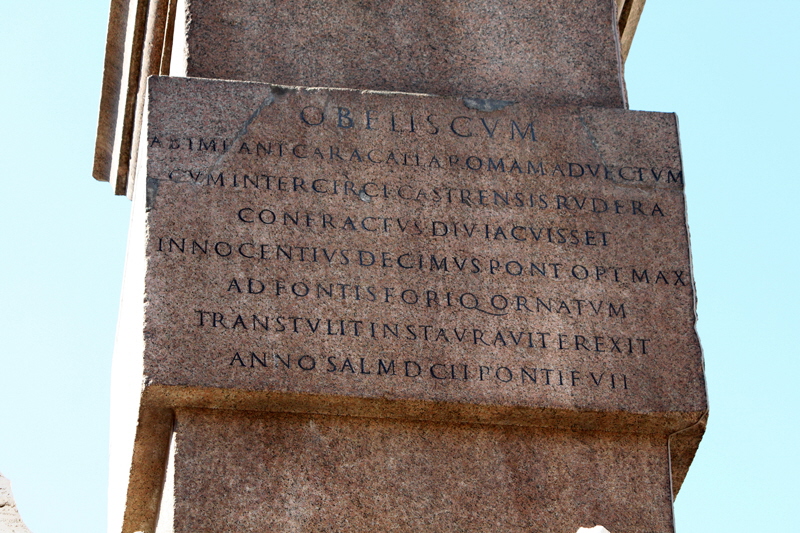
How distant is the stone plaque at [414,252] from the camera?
565 cm

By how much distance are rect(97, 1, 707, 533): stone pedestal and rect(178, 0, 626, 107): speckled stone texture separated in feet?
0.11

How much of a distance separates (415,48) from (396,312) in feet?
5.24

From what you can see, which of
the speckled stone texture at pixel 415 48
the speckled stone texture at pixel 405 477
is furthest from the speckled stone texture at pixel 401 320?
the speckled stone texture at pixel 415 48

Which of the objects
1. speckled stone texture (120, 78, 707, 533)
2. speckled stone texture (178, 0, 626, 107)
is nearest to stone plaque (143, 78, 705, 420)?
speckled stone texture (120, 78, 707, 533)

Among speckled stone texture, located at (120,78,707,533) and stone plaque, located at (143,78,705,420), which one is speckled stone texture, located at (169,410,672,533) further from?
stone plaque, located at (143,78,705,420)

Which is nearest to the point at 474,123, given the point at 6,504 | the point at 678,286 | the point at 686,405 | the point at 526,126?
the point at 526,126

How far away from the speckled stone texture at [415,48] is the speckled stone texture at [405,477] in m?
1.78

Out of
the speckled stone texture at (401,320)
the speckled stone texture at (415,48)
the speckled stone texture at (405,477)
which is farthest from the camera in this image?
the speckled stone texture at (415,48)

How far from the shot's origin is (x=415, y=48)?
679cm

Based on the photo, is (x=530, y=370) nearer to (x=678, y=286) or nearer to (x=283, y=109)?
(x=678, y=286)

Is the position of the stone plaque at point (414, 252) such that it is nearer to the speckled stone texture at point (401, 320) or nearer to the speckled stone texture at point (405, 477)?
the speckled stone texture at point (401, 320)

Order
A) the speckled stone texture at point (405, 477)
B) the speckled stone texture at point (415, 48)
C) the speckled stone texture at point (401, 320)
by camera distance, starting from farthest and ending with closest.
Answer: the speckled stone texture at point (415, 48) < the speckled stone texture at point (401, 320) < the speckled stone texture at point (405, 477)

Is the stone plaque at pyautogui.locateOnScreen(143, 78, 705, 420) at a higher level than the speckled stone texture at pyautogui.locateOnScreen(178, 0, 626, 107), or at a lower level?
lower

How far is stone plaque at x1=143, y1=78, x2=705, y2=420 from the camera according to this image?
565 centimetres
